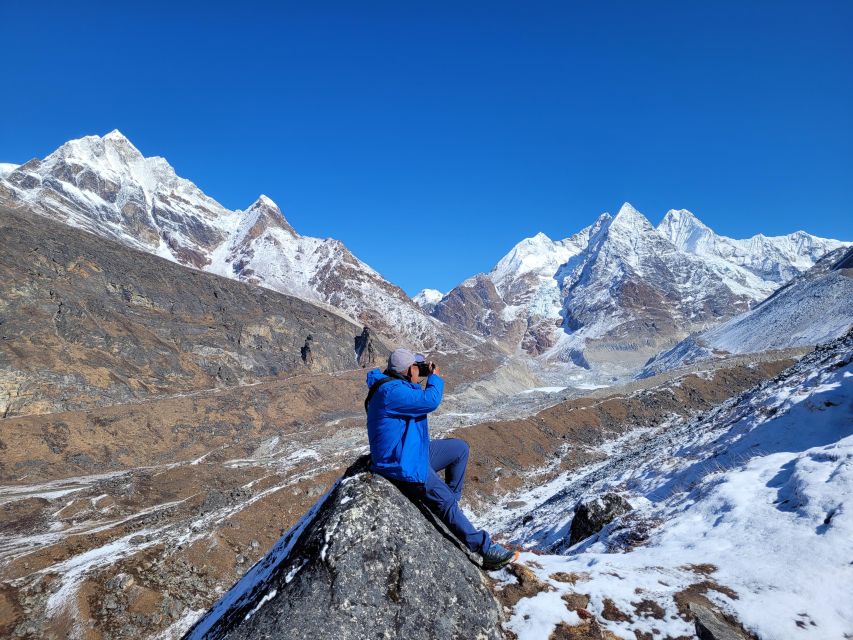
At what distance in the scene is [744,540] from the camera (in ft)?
24.2

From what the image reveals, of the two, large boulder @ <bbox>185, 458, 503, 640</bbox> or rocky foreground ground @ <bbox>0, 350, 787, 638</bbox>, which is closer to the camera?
large boulder @ <bbox>185, 458, 503, 640</bbox>

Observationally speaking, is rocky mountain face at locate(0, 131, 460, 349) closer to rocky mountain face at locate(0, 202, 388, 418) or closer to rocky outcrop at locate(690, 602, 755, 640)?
rocky mountain face at locate(0, 202, 388, 418)

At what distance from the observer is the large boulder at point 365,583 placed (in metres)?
4.48

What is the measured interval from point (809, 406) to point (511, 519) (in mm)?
15485

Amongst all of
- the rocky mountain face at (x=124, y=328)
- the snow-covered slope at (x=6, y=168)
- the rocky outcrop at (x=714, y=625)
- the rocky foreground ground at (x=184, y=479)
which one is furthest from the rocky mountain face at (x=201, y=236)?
the rocky outcrop at (x=714, y=625)

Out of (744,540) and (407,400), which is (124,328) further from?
(744,540)

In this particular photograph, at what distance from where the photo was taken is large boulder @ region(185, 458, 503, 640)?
14.7ft

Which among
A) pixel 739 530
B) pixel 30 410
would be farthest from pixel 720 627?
pixel 30 410

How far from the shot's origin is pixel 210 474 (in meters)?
37.6

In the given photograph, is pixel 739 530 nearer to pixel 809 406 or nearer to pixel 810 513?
pixel 810 513

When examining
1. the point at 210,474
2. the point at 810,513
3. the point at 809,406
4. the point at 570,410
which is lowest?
the point at 210,474

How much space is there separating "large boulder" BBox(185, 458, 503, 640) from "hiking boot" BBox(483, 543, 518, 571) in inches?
14.8

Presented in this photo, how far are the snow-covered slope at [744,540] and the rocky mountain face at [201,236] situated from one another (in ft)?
391

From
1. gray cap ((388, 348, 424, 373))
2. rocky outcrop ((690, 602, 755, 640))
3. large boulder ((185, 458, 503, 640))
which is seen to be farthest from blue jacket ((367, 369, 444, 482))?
rocky outcrop ((690, 602, 755, 640))
